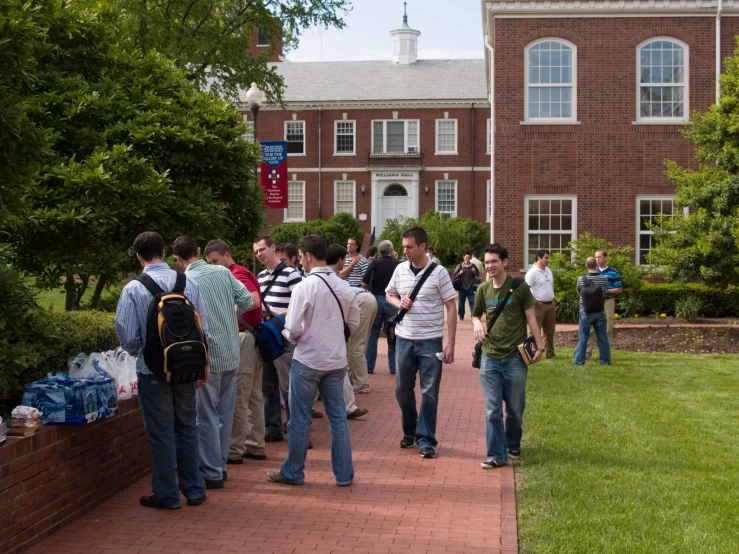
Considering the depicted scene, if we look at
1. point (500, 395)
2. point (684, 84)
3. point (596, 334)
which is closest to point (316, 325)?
point (500, 395)

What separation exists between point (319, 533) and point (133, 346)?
69.3 inches

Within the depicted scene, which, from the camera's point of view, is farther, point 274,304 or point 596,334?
point 596,334

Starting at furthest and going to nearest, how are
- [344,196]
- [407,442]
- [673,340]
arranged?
[344,196] < [673,340] < [407,442]

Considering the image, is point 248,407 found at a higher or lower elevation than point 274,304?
lower

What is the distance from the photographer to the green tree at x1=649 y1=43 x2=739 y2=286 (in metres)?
20.2

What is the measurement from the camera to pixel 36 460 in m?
6.15

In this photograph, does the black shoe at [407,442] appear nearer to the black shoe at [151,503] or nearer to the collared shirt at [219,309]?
the collared shirt at [219,309]

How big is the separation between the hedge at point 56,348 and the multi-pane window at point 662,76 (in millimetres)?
19478

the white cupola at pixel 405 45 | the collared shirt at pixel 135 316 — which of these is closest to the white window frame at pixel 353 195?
the white cupola at pixel 405 45

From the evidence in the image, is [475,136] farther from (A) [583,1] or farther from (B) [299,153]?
(A) [583,1]

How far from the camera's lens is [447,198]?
51500 millimetres

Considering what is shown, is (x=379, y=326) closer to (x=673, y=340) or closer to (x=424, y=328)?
(x=424, y=328)

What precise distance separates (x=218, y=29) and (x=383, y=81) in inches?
1110

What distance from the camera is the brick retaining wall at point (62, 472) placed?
5859mm
